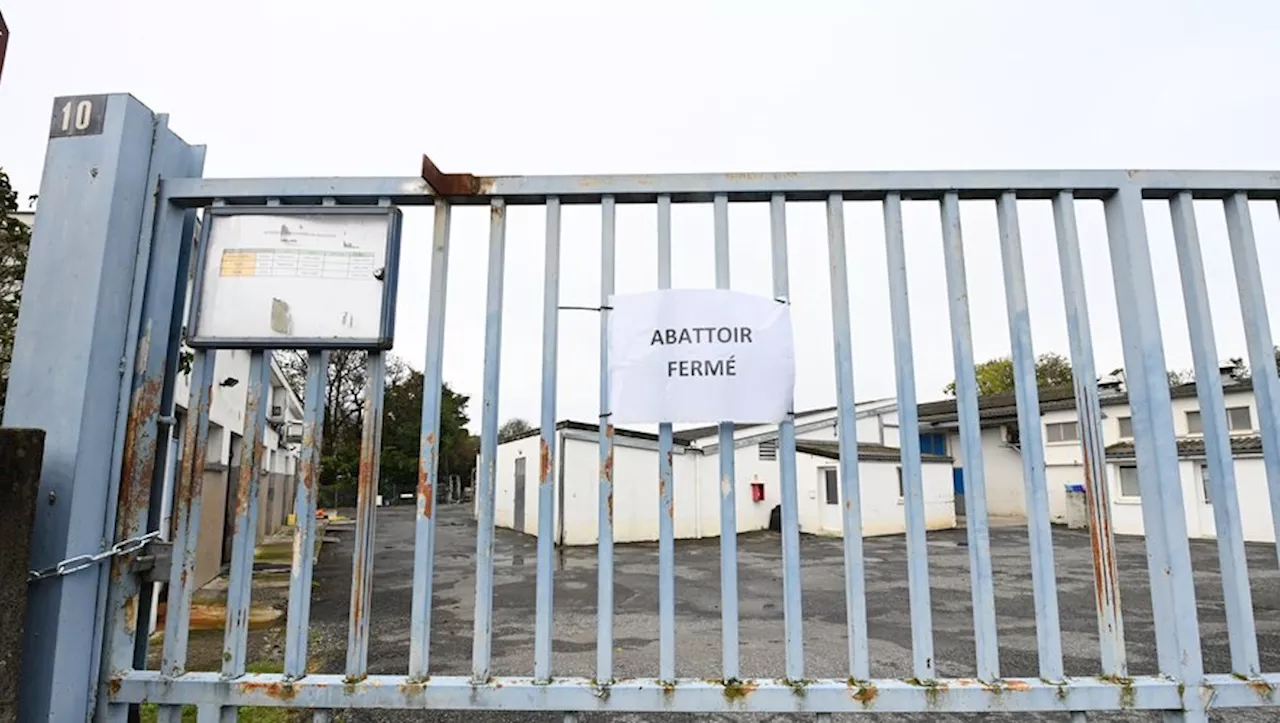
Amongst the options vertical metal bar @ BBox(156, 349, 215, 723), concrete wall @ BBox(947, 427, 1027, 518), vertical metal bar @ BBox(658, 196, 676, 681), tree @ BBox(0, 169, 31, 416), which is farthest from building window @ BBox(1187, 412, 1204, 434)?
tree @ BBox(0, 169, 31, 416)

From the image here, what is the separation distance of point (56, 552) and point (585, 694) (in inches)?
55.3

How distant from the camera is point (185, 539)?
187 cm

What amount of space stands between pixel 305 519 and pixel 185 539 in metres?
0.35

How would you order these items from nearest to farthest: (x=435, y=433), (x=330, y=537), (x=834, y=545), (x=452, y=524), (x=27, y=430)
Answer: (x=27, y=430), (x=435, y=433), (x=834, y=545), (x=330, y=537), (x=452, y=524)

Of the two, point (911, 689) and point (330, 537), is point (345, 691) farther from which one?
point (330, 537)

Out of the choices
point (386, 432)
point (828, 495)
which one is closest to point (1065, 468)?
point (828, 495)

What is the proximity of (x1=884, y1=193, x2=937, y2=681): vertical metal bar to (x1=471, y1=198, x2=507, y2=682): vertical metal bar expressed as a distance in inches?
44.1

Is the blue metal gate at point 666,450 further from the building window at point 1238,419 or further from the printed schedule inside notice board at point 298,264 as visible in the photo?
the building window at point 1238,419

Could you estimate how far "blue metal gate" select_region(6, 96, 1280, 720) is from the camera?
1.76 meters

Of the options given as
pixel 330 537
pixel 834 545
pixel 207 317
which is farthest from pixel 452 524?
pixel 207 317

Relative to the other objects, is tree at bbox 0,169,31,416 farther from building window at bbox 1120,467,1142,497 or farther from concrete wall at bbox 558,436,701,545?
building window at bbox 1120,467,1142,497

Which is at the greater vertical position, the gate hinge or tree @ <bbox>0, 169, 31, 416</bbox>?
tree @ <bbox>0, 169, 31, 416</bbox>

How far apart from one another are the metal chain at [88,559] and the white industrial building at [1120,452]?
46.2 ft

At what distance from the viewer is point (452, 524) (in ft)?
79.8
